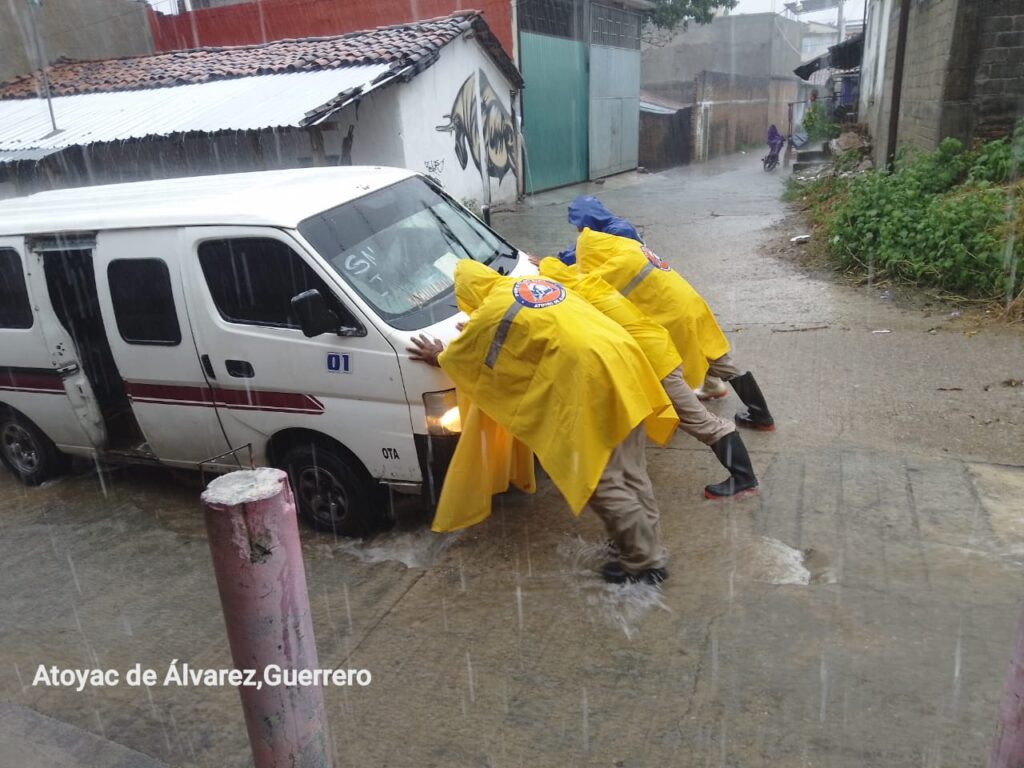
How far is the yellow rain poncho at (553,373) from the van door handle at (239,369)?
50.5 inches

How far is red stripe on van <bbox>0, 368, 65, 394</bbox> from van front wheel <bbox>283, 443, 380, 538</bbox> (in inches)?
70.1

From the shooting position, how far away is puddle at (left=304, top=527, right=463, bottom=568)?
421 cm

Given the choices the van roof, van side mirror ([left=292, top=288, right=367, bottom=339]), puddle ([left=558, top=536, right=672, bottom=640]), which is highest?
the van roof

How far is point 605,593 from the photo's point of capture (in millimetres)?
3654

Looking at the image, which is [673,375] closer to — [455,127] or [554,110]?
[455,127]

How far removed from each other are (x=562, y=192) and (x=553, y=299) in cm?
1706

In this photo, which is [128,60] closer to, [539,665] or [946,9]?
[946,9]

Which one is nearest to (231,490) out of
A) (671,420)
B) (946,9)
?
(671,420)

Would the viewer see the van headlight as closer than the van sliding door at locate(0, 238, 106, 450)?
Yes

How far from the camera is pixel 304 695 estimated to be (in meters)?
2.12

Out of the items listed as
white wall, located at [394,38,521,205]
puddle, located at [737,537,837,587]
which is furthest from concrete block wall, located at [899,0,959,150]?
puddle, located at [737,537,837,587]

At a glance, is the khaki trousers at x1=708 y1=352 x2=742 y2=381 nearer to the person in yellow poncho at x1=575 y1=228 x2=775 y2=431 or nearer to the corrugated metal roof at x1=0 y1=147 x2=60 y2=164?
the person in yellow poncho at x1=575 y1=228 x2=775 y2=431

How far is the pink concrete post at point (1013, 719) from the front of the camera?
174 centimetres

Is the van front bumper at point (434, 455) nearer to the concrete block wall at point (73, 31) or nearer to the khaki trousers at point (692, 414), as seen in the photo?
the khaki trousers at point (692, 414)
